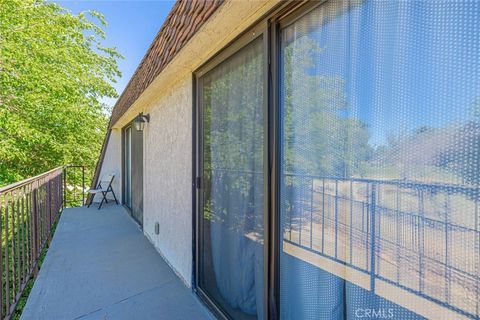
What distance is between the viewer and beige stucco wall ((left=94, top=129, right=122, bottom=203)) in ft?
24.8

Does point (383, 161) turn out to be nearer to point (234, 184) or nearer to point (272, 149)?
point (272, 149)

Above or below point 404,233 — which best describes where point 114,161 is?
above

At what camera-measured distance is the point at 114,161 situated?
7816 mm

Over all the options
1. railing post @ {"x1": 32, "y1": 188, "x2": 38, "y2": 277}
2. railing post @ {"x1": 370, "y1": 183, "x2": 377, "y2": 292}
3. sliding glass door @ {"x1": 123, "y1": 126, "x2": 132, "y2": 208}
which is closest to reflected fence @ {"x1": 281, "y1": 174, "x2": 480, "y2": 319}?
railing post @ {"x1": 370, "y1": 183, "x2": 377, "y2": 292}

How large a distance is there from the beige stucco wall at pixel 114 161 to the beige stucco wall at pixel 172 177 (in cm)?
367

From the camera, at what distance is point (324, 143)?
3.79 feet

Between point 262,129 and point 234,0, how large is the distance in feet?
2.22

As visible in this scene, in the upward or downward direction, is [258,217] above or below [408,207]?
below

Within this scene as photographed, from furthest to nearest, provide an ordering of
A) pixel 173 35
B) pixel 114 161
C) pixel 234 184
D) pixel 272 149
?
pixel 114 161 → pixel 173 35 → pixel 234 184 → pixel 272 149

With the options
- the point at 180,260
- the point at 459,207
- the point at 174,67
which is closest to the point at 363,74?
the point at 459,207

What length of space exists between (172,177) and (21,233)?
1.77 m

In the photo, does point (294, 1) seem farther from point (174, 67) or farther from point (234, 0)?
point (174, 67)

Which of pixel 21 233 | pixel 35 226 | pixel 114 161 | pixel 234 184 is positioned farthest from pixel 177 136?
pixel 114 161

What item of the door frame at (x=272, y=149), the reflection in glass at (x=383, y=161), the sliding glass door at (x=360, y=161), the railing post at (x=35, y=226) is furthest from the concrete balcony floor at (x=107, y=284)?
the reflection in glass at (x=383, y=161)
